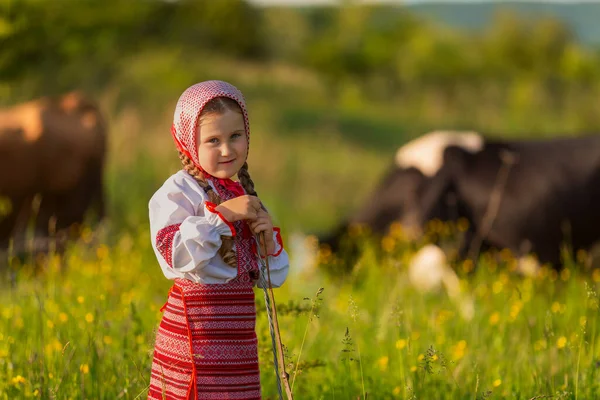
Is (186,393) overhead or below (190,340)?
below

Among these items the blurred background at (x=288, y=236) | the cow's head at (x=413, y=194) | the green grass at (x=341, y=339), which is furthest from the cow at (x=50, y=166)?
the cow's head at (x=413, y=194)

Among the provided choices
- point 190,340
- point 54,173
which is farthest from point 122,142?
point 190,340

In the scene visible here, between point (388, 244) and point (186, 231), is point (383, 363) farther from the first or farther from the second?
point (388, 244)

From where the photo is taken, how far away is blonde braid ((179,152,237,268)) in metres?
2.53

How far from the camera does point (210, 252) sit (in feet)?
7.97

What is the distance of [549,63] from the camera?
202ft

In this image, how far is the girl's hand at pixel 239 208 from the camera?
95.1 inches

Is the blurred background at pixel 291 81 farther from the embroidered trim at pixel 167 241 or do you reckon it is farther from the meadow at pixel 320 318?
the embroidered trim at pixel 167 241

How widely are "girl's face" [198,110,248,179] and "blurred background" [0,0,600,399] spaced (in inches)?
19.0

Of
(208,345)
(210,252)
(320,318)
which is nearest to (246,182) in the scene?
(210,252)

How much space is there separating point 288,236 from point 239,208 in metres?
5.86

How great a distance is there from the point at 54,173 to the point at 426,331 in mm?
4180

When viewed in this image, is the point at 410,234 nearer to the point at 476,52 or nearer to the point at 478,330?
the point at 478,330

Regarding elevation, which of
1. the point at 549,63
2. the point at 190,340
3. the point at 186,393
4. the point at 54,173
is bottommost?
the point at 186,393
